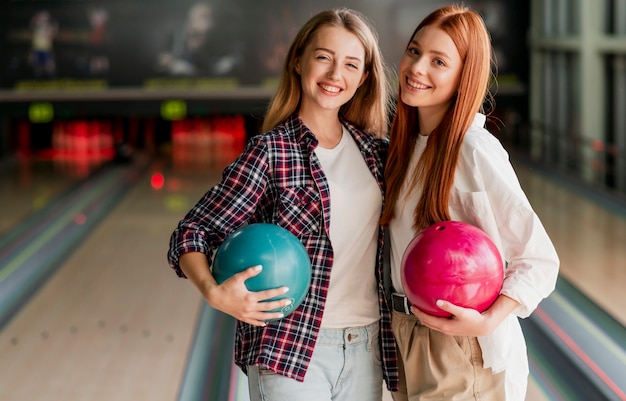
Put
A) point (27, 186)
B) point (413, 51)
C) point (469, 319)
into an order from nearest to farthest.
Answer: point (469, 319) → point (413, 51) → point (27, 186)

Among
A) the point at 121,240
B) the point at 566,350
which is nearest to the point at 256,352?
the point at 566,350

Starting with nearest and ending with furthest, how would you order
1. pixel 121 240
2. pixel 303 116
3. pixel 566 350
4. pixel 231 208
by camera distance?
pixel 231 208, pixel 303 116, pixel 566 350, pixel 121 240

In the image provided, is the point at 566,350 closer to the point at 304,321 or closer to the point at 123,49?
the point at 304,321

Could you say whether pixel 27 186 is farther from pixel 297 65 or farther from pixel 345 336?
pixel 345 336

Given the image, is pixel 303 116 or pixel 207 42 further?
pixel 207 42

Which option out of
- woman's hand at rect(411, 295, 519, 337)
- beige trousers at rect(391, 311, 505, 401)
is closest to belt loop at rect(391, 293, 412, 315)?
beige trousers at rect(391, 311, 505, 401)

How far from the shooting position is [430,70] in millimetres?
2123

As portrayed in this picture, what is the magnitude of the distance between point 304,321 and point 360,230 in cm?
26

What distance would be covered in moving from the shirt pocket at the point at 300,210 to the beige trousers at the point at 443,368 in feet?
1.06

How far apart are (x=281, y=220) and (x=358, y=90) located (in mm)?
463

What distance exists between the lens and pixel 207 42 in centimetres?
1102

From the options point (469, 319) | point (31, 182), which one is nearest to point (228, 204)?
point (469, 319)

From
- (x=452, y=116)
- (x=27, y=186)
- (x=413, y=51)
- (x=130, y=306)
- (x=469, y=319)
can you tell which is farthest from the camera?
(x=27, y=186)

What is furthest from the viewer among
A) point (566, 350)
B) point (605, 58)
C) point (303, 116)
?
point (605, 58)
